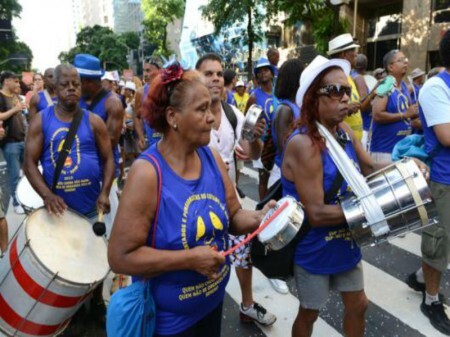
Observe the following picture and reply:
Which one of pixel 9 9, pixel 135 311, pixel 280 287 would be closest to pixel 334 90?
pixel 135 311

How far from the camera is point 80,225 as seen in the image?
310 centimetres

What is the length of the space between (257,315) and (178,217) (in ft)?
6.78

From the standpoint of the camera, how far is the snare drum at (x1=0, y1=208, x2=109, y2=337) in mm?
2545

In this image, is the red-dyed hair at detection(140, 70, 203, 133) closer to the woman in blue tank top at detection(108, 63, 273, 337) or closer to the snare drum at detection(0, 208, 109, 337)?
the woman in blue tank top at detection(108, 63, 273, 337)

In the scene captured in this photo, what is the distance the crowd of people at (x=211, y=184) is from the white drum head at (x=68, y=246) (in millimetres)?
151

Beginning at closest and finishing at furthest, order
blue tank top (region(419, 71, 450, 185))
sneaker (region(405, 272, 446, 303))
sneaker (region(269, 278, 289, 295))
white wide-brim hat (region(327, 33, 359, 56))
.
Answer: blue tank top (region(419, 71, 450, 185)) < sneaker (region(405, 272, 446, 303)) < sneaker (region(269, 278, 289, 295)) < white wide-brim hat (region(327, 33, 359, 56))

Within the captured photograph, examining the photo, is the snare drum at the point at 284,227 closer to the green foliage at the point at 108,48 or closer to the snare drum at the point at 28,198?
the snare drum at the point at 28,198

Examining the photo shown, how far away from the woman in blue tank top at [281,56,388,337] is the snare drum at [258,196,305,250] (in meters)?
0.53

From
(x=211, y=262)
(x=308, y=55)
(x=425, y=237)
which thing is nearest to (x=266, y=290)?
(x=425, y=237)

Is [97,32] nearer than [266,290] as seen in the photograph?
No

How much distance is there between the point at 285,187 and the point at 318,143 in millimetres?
411

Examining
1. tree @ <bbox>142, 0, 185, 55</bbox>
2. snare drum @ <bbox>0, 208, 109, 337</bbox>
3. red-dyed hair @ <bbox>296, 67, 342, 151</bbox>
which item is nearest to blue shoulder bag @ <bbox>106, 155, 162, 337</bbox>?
snare drum @ <bbox>0, 208, 109, 337</bbox>

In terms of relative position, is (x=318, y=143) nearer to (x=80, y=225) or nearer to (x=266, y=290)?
(x=80, y=225)

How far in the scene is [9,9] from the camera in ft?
181
